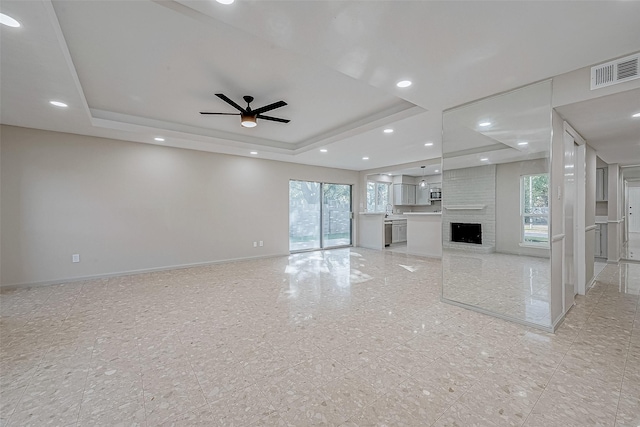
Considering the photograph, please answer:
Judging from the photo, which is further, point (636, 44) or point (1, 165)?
point (1, 165)

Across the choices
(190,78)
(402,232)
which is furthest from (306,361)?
(402,232)

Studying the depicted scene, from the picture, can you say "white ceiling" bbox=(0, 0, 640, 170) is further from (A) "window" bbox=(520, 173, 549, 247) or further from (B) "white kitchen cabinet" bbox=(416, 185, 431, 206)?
(B) "white kitchen cabinet" bbox=(416, 185, 431, 206)

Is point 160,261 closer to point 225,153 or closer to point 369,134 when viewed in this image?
point 225,153

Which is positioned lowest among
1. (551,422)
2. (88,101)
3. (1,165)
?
(551,422)

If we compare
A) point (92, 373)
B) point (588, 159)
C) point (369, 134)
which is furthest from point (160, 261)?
point (588, 159)

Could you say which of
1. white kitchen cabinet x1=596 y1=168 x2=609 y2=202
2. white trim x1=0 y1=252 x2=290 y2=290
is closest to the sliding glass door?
white trim x1=0 y1=252 x2=290 y2=290

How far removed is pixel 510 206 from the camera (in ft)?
10.5

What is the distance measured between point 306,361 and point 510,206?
2.95 meters

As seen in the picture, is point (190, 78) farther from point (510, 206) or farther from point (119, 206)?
point (510, 206)

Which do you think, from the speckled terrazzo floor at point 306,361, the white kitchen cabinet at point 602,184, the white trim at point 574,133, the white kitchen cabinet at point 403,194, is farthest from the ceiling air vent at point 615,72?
the white kitchen cabinet at point 403,194

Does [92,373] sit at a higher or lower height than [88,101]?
lower

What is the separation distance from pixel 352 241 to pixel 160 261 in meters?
5.41

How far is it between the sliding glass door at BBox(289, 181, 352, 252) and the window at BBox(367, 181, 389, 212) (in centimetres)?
89

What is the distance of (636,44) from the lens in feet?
6.69
